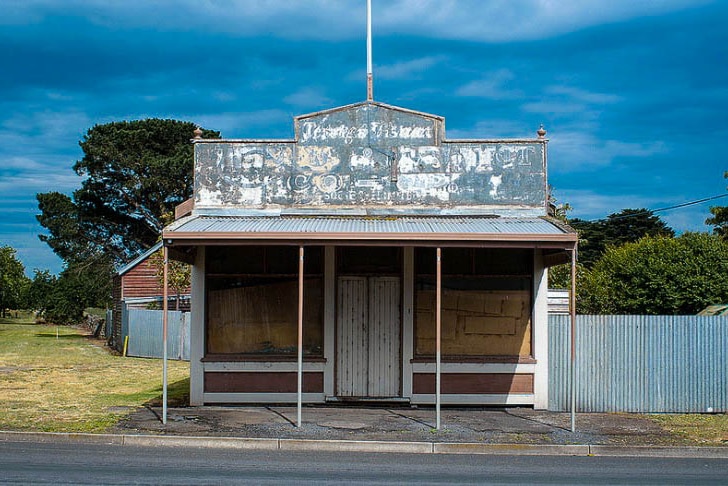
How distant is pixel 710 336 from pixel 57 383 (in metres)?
14.9

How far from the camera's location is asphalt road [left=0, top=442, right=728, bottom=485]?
982cm

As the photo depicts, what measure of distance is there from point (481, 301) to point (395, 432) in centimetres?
373

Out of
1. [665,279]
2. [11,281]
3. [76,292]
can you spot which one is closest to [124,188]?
[76,292]

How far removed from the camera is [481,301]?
15.7 metres

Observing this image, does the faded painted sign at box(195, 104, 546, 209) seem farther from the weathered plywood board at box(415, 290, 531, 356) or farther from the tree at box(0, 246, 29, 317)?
the tree at box(0, 246, 29, 317)

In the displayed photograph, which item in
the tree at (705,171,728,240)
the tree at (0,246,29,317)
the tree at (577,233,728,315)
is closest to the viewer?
the tree at (577,233,728,315)

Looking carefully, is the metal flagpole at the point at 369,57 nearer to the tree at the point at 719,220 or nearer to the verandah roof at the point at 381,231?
the verandah roof at the point at 381,231

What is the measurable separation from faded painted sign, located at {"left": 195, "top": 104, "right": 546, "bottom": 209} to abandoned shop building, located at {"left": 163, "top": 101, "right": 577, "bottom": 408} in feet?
0.07

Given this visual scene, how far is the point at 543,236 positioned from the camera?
1326cm

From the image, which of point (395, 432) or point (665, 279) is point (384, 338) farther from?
point (665, 279)

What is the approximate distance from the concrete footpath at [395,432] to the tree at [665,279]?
11.9 metres

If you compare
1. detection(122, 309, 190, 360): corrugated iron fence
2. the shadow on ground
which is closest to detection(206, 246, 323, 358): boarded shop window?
the shadow on ground

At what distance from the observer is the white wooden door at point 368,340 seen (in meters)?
15.5

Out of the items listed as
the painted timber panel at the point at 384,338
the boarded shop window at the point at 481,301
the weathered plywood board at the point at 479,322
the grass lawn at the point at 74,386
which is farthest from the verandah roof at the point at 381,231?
the grass lawn at the point at 74,386
